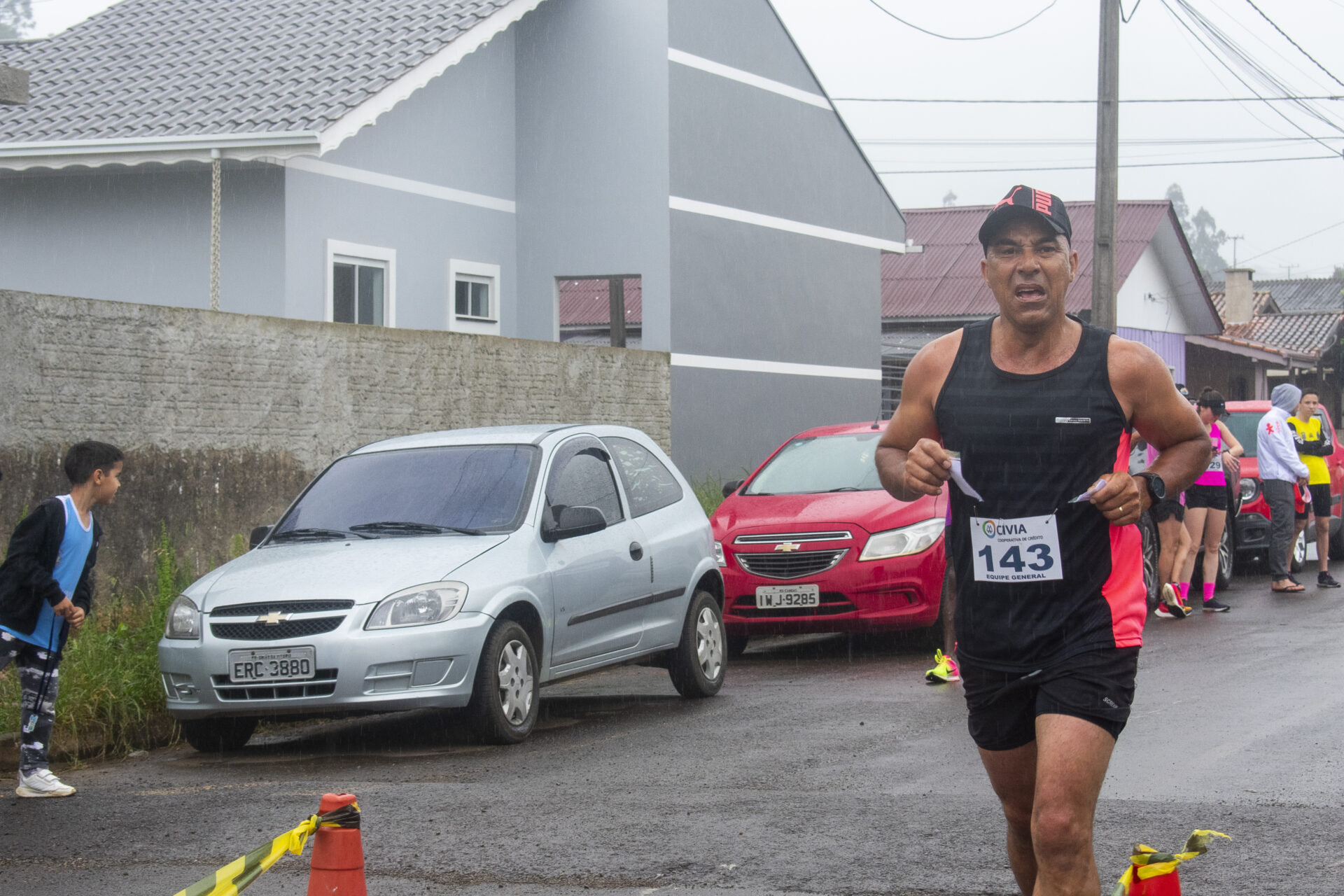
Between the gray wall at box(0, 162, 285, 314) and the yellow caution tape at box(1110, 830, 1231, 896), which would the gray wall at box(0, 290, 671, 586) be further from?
the yellow caution tape at box(1110, 830, 1231, 896)

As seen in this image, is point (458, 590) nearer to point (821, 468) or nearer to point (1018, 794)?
point (1018, 794)

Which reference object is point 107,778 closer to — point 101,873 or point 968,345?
point 101,873

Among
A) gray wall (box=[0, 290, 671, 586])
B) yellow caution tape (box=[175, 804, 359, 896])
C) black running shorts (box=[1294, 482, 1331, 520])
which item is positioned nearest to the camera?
yellow caution tape (box=[175, 804, 359, 896])

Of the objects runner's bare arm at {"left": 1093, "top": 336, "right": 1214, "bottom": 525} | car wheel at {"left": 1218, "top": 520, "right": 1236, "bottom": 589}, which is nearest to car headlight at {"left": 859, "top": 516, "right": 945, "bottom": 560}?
car wheel at {"left": 1218, "top": 520, "right": 1236, "bottom": 589}

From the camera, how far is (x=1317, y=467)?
15781 millimetres

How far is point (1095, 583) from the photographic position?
391 cm

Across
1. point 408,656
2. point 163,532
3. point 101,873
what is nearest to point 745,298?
point 163,532

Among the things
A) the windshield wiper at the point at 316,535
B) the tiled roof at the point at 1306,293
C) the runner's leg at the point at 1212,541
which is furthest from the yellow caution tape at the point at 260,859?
the tiled roof at the point at 1306,293

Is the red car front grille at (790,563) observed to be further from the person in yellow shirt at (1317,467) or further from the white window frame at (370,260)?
the white window frame at (370,260)

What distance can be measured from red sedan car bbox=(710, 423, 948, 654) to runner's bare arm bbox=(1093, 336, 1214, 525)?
22.9ft

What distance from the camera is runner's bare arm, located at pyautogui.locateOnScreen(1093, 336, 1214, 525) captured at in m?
3.83

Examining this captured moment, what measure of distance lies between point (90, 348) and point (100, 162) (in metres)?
5.83

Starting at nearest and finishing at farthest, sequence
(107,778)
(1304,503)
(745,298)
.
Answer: (107,778), (1304,503), (745,298)

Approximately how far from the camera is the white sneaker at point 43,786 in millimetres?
7281
